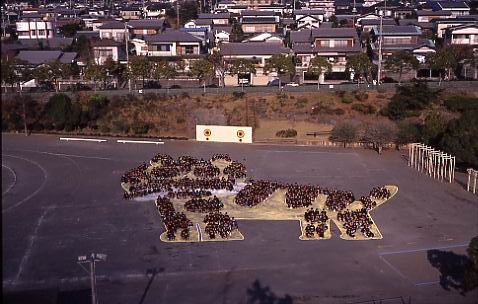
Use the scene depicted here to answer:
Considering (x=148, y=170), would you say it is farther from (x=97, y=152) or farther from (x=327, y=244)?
(x=327, y=244)

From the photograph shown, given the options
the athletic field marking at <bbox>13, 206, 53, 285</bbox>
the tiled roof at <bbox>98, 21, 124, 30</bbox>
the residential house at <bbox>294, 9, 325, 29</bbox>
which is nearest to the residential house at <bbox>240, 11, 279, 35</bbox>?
the residential house at <bbox>294, 9, 325, 29</bbox>

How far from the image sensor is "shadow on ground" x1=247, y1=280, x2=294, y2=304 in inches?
420

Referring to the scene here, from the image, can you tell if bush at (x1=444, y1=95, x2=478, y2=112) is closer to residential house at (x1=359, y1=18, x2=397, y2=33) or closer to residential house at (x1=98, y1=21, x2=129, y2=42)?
residential house at (x1=359, y1=18, x2=397, y2=33)

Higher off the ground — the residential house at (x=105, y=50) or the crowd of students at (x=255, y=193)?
the residential house at (x=105, y=50)

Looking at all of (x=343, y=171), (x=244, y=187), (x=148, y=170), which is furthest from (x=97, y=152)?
(x=343, y=171)

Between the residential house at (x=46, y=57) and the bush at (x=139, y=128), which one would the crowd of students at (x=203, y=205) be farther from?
the residential house at (x=46, y=57)

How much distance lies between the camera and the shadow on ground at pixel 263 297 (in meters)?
10.7

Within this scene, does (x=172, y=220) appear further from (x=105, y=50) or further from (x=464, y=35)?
(x=464, y=35)

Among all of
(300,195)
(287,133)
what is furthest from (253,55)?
(300,195)

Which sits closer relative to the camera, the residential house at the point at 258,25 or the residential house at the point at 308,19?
the residential house at the point at 258,25

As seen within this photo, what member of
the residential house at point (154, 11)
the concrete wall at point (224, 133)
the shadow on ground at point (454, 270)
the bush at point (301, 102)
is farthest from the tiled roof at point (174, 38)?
the shadow on ground at point (454, 270)

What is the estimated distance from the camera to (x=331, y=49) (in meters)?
32.9

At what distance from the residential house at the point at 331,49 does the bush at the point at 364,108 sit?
20.9ft

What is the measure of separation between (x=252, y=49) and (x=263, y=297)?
78.8ft
